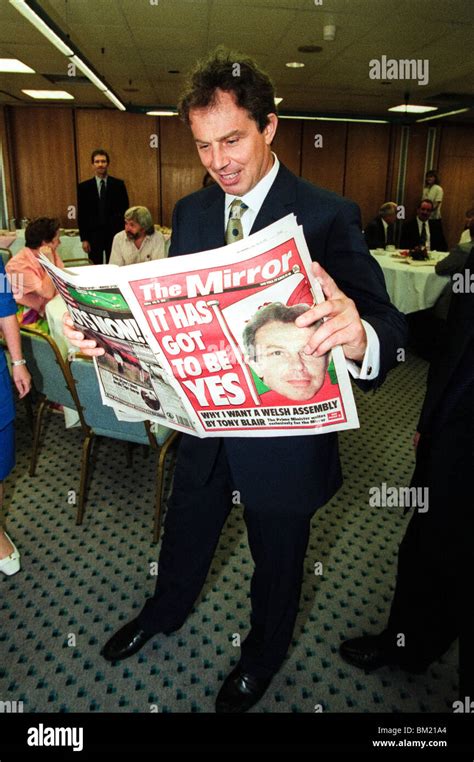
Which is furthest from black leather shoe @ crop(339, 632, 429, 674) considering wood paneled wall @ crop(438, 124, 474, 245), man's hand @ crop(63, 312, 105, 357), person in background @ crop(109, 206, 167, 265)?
wood paneled wall @ crop(438, 124, 474, 245)

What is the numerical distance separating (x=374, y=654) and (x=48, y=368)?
1.83 meters

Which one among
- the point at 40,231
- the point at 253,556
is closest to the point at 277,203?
the point at 253,556

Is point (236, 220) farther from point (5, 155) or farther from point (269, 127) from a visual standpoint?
point (5, 155)

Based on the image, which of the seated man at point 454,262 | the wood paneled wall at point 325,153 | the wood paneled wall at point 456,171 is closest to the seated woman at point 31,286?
the seated man at point 454,262

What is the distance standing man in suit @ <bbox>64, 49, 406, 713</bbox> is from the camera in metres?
1.11

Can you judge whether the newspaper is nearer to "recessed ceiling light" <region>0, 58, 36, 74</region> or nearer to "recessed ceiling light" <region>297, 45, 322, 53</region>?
"recessed ceiling light" <region>297, 45, 322, 53</region>

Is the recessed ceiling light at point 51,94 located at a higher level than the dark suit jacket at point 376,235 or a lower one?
higher

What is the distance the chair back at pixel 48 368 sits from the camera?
238cm

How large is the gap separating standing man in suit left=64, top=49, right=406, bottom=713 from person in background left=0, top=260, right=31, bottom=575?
741 millimetres

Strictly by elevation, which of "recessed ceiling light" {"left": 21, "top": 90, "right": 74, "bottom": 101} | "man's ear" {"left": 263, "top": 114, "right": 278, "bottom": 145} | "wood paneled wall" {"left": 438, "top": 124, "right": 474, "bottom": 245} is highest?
"recessed ceiling light" {"left": 21, "top": 90, "right": 74, "bottom": 101}

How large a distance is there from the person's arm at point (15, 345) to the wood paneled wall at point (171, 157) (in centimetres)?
956

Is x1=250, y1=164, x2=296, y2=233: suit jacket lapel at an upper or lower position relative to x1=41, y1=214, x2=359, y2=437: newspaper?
upper

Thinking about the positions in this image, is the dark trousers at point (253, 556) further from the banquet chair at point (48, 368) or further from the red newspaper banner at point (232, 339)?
the banquet chair at point (48, 368)

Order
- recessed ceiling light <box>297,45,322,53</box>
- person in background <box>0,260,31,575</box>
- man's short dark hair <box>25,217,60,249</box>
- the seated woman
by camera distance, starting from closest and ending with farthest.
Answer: person in background <box>0,260,31,575</box> → the seated woman → man's short dark hair <box>25,217,60,249</box> → recessed ceiling light <box>297,45,322,53</box>
